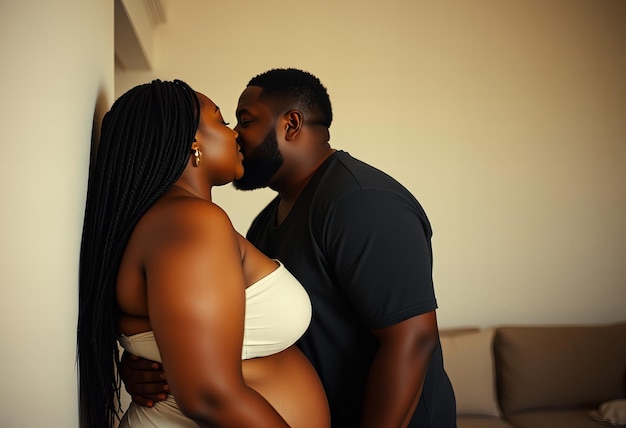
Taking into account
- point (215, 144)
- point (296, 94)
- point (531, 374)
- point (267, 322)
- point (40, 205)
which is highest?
point (296, 94)

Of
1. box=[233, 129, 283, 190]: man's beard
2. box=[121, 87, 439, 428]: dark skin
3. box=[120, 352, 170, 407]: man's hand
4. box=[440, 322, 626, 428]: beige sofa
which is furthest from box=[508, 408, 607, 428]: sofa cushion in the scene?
box=[120, 352, 170, 407]: man's hand

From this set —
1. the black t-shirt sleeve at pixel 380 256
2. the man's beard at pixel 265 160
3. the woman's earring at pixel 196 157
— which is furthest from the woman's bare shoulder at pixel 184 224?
the man's beard at pixel 265 160

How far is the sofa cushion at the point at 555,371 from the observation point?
3.30m

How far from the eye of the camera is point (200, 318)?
3.39 feet

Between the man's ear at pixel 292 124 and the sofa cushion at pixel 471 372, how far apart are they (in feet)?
6.20

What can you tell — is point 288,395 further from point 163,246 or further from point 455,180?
point 455,180

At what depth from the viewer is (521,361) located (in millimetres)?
3312

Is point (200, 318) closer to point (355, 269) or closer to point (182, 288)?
point (182, 288)

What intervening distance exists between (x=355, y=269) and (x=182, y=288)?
539mm

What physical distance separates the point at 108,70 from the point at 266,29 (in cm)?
192

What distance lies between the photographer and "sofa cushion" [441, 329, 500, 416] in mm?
3271

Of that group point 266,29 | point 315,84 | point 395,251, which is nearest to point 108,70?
point 315,84

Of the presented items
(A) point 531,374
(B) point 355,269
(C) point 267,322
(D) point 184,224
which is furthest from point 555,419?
(D) point 184,224

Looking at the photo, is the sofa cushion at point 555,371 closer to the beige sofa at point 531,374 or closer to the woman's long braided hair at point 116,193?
the beige sofa at point 531,374
